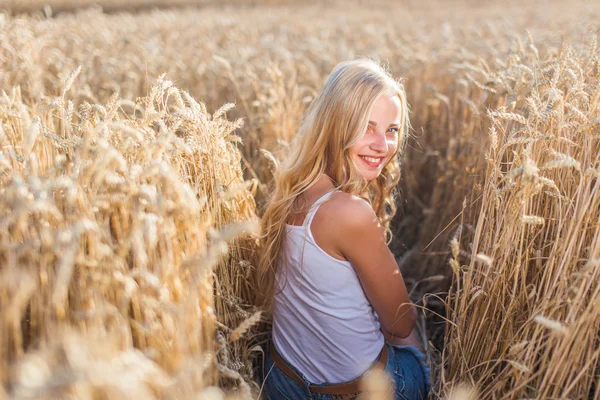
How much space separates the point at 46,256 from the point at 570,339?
1237 millimetres

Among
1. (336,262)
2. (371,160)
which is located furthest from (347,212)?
(371,160)

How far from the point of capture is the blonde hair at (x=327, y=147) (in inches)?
65.6

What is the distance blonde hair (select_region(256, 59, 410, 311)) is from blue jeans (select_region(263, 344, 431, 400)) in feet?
0.86

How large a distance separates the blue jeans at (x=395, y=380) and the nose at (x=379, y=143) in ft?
2.39

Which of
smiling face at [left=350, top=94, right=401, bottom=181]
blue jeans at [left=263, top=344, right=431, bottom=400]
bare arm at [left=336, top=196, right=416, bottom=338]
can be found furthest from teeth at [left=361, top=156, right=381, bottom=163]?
blue jeans at [left=263, top=344, right=431, bottom=400]

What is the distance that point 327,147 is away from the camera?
1.77m

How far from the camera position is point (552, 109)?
54.4 inches

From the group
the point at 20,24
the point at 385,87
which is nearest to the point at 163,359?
the point at 385,87

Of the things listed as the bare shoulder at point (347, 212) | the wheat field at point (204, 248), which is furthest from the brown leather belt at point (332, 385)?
the bare shoulder at point (347, 212)

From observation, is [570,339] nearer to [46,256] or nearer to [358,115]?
[358,115]

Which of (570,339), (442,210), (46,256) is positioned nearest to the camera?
(46,256)

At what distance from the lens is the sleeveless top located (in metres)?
1.56

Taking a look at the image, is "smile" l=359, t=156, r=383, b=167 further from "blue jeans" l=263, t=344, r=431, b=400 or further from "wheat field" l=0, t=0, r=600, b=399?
"blue jeans" l=263, t=344, r=431, b=400

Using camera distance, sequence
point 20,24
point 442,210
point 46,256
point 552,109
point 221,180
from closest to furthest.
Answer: point 46,256 < point 552,109 < point 221,180 < point 442,210 < point 20,24
